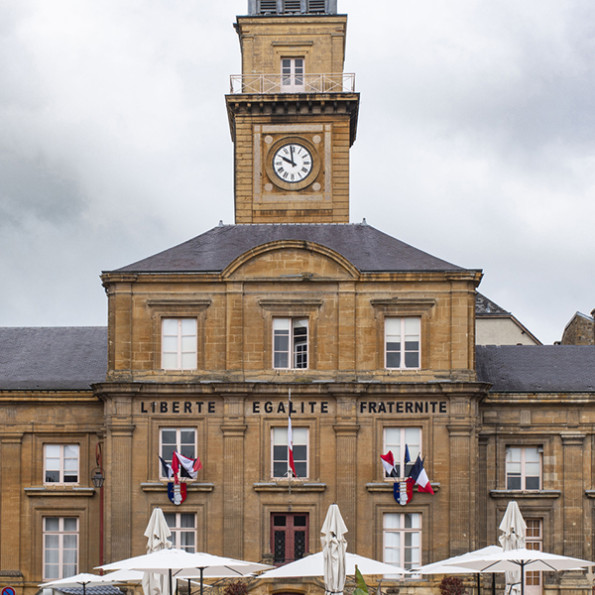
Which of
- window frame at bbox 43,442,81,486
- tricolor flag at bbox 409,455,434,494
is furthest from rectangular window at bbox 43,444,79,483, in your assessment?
tricolor flag at bbox 409,455,434,494

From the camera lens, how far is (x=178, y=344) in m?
41.1

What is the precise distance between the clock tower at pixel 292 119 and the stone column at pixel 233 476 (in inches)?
353

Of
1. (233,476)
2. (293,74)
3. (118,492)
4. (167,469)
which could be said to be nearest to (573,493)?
(233,476)

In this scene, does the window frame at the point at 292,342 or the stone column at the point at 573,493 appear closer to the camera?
the window frame at the point at 292,342

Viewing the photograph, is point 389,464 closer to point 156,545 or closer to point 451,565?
point 451,565

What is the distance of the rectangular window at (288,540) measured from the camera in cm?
4006

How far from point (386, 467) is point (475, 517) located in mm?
3410

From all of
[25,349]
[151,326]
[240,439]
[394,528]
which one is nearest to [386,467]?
[394,528]

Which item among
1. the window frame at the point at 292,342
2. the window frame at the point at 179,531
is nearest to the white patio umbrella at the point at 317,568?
the window frame at the point at 179,531

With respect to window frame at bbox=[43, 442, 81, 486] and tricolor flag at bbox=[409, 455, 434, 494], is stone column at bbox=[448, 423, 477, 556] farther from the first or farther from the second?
window frame at bbox=[43, 442, 81, 486]

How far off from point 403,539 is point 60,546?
12.1 metres

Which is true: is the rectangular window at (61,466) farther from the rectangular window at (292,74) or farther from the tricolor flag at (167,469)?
the rectangular window at (292,74)

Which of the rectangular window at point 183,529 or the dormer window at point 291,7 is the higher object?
the dormer window at point 291,7

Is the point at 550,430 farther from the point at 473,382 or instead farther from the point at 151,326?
the point at 151,326
